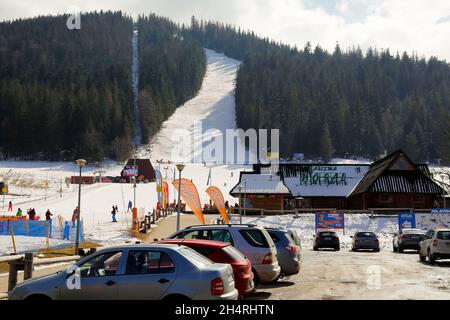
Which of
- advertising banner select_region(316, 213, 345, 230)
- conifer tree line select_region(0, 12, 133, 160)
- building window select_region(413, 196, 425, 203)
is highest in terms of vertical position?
conifer tree line select_region(0, 12, 133, 160)

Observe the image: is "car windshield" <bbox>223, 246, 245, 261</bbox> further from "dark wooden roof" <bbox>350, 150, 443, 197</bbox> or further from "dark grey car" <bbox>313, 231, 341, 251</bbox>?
"dark wooden roof" <bbox>350, 150, 443, 197</bbox>

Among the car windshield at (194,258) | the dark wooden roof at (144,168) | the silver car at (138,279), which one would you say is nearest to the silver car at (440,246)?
the silver car at (138,279)

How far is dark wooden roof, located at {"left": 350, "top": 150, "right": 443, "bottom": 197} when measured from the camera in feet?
190

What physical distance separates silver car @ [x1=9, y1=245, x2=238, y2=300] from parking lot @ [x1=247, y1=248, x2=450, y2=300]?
3.96 meters

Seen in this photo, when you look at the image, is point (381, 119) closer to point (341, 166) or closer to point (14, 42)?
point (341, 166)

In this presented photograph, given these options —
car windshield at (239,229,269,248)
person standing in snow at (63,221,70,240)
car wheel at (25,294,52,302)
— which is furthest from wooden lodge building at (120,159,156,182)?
car wheel at (25,294,52,302)

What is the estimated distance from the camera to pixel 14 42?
629 feet

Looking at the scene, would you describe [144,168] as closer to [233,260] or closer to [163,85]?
[163,85]

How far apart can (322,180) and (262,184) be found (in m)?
9.78

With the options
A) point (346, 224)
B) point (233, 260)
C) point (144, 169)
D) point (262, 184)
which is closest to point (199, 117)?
point (144, 169)

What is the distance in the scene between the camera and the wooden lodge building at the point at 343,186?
58.4m

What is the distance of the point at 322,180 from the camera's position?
217 feet

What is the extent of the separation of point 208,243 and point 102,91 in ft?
419

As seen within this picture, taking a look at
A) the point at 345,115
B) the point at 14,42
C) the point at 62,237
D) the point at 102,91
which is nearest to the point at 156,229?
the point at 62,237
